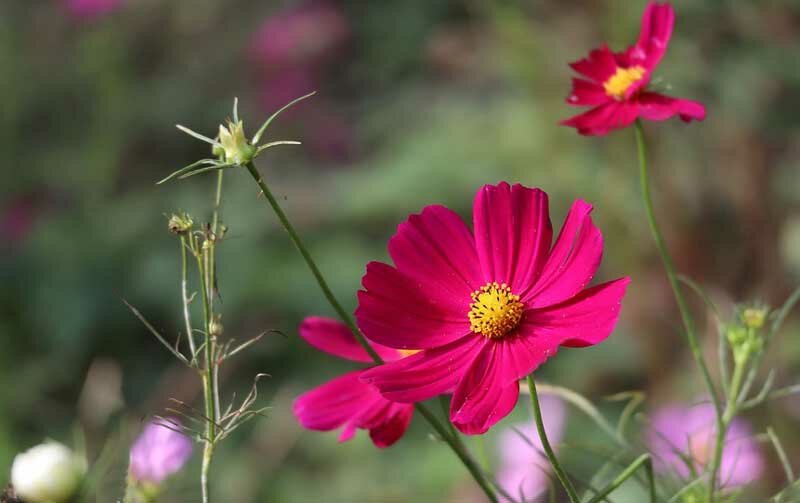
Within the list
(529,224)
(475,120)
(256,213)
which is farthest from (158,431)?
(475,120)

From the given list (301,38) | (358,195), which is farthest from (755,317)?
(301,38)

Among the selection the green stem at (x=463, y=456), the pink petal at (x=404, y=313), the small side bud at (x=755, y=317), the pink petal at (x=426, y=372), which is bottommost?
the green stem at (x=463, y=456)

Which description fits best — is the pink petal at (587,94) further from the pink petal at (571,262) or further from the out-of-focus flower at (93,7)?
the out-of-focus flower at (93,7)

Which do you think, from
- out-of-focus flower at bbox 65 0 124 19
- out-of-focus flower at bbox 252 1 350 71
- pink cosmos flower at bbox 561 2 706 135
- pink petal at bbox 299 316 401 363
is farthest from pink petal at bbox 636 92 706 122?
out-of-focus flower at bbox 252 1 350 71

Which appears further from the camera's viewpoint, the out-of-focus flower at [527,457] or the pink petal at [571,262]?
the out-of-focus flower at [527,457]

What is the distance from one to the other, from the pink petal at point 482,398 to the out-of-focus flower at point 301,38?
1923 mm

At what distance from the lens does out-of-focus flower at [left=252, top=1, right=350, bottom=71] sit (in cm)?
215

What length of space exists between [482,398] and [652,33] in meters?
0.18

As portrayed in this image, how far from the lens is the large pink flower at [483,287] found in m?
0.27

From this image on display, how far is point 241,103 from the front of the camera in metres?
2.28

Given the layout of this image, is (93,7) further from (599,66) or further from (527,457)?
(599,66)

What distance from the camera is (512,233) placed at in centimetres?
29

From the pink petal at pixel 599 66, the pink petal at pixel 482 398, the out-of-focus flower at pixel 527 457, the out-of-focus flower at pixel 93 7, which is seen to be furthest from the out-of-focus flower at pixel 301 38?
the pink petal at pixel 482 398

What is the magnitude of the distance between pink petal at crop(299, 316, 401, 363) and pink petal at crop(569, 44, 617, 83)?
0.41ft
